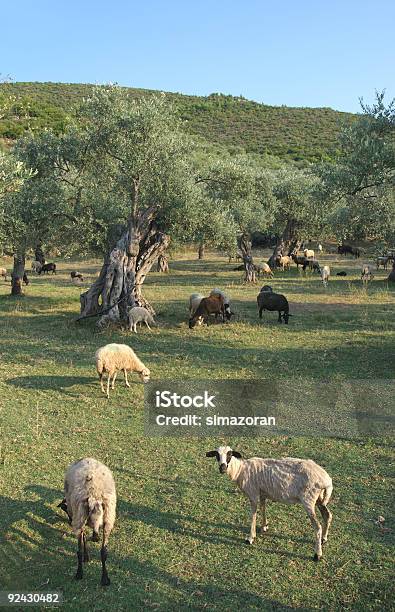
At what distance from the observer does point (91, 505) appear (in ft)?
22.7

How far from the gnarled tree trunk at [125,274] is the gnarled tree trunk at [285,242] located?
2338 centimetres

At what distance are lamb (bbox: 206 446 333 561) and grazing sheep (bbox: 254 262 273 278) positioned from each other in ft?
106

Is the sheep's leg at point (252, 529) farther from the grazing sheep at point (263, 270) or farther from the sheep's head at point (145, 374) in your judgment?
the grazing sheep at point (263, 270)

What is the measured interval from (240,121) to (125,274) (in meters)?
85.0

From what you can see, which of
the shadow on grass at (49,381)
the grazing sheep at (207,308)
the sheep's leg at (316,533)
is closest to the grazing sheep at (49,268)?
the grazing sheep at (207,308)

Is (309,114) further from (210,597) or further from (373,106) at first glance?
(210,597)

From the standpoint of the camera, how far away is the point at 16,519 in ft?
26.4

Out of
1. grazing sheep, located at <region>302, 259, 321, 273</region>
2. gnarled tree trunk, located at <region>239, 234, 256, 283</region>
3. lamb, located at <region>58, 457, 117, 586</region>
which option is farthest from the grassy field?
grazing sheep, located at <region>302, 259, 321, 273</region>

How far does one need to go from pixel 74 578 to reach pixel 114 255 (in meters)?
17.1

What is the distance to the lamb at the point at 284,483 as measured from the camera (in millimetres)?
7324

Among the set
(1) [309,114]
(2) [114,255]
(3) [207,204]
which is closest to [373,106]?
(3) [207,204]

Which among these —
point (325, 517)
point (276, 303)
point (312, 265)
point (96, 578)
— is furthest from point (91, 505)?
point (312, 265)

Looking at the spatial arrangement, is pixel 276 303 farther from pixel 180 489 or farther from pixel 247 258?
pixel 247 258

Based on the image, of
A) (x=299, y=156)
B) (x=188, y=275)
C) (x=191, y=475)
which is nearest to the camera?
(x=191, y=475)
